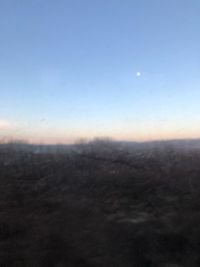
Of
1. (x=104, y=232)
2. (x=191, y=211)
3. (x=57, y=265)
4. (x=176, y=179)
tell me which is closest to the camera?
(x=57, y=265)

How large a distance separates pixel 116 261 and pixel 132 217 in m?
4.05

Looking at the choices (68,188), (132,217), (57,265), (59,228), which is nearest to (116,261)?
(57,265)

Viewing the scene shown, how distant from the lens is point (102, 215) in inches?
479

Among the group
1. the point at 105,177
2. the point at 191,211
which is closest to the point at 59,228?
the point at 191,211

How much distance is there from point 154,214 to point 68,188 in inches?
239

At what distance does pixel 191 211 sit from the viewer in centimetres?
1198

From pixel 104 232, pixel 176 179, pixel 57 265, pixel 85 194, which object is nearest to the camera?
pixel 57 265

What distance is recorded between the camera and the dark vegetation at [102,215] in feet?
27.4

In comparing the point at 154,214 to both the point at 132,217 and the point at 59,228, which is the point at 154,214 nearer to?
the point at 132,217

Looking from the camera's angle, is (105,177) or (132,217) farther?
(105,177)

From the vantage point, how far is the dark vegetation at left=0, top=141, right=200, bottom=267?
8.35 m

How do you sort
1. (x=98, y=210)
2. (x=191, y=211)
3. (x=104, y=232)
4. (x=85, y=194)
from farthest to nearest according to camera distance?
(x=85, y=194) → (x=98, y=210) → (x=191, y=211) → (x=104, y=232)

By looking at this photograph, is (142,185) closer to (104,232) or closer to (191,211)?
(191,211)

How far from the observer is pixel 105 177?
59.1 ft
